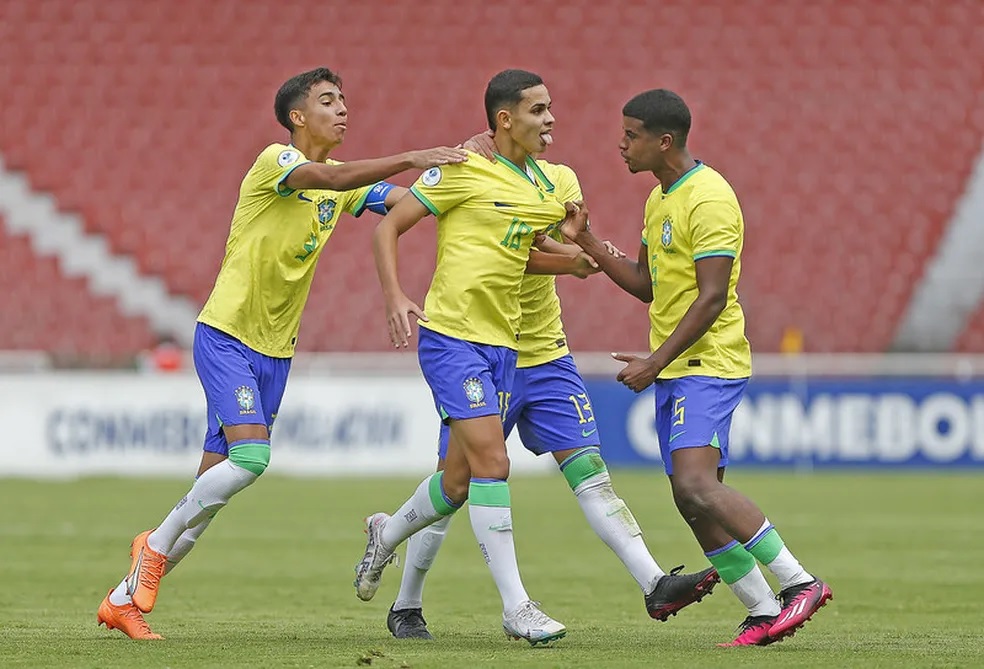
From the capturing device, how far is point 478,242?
657cm

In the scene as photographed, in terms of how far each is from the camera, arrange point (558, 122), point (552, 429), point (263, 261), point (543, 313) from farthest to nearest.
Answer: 1. point (558, 122)
2. point (543, 313)
3. point (552, 429)
4. point (263, 261)

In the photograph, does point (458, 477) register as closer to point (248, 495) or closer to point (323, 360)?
point (248, 495)

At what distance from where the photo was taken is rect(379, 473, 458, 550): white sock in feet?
21.9

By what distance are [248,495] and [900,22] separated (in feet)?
32.7

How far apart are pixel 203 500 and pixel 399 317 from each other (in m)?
1.22

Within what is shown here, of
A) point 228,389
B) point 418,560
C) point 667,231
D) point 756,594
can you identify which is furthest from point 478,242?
point 756,594

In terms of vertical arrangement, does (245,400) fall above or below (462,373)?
below

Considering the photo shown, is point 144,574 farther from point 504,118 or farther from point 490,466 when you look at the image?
point 504,118

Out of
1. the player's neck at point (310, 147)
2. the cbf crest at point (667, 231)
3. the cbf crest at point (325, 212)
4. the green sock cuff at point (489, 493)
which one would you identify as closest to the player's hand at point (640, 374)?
the cbf crest at point (667, 231)

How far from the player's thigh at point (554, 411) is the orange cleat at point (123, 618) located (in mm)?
1776

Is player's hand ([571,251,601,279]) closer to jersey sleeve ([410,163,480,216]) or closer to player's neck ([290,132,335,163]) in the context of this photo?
jersey sleeve ([410,163,480,216])

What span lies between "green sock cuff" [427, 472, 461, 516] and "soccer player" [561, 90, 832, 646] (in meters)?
0.90

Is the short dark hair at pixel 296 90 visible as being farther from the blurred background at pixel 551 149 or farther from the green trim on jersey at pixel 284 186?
the blurred background at pixel 551 149

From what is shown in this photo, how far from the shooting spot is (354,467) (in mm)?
16594
